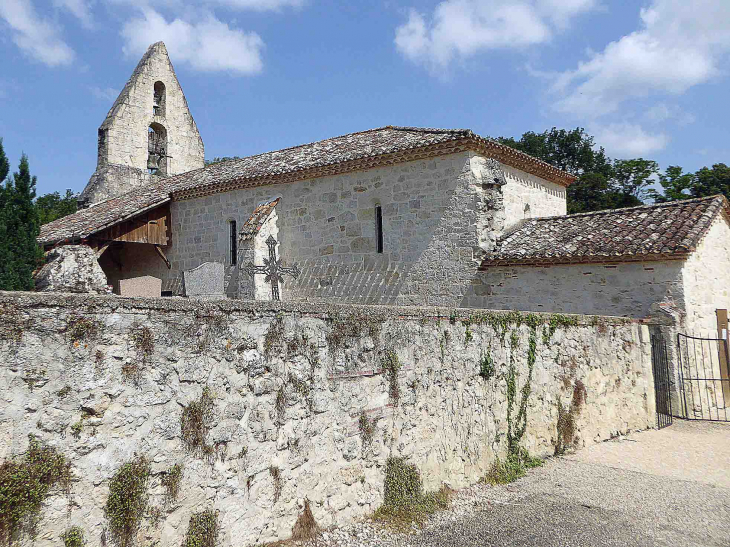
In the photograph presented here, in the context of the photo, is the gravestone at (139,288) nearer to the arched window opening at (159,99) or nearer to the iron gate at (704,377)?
the arched window opening at (159,99)

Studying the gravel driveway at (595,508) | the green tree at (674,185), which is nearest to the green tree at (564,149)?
the green tree at (674,185)

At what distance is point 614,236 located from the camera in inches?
445

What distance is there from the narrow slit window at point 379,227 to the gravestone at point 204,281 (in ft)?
12.0

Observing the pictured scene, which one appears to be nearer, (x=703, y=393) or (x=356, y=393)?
(x=356, y=393)

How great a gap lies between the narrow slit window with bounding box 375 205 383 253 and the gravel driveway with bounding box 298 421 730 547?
7.07 metres

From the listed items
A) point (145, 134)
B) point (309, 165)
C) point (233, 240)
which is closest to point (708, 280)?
point (309, 165)

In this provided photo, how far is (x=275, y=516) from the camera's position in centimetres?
390

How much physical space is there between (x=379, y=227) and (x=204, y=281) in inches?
165

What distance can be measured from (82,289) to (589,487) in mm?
5938

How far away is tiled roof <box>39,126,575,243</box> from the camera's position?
1272 centimetres

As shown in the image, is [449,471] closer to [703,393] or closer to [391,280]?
[703,393]

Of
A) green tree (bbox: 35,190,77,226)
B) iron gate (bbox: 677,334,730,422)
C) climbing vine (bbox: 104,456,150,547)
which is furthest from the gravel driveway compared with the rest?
green tree (bbox: 35,190,77,226)

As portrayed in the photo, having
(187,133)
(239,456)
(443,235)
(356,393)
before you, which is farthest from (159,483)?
(187,133)

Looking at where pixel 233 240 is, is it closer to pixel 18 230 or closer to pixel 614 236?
pixel 18 230
